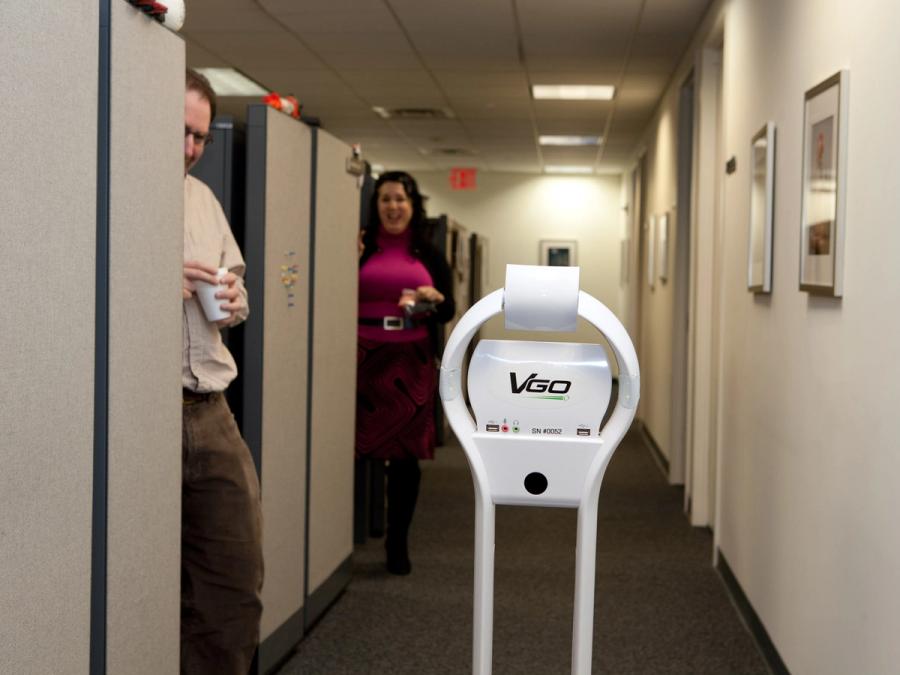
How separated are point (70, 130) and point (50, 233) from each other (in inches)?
6.8

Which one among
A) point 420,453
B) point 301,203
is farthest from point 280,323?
point 420,453

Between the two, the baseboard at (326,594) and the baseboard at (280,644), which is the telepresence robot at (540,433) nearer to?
the baseboard at (280,644)

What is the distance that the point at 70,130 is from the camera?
1653 mm

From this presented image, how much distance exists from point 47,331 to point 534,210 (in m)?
13.9

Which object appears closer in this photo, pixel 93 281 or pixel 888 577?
pixel 93 281

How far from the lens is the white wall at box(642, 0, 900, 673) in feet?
7.70

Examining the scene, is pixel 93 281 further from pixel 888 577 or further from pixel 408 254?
pixel 408 254

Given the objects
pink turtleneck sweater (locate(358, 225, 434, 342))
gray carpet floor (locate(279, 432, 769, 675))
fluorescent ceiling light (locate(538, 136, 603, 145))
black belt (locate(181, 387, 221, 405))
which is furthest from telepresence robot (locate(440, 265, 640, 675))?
fluorescent ceiling light (locate(538, 136, 603, 145))

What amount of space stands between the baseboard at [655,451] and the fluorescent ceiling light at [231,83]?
13.5 ft

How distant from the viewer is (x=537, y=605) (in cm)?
404

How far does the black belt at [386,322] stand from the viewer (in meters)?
4.39

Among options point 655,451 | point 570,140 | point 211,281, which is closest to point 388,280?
point 211,281

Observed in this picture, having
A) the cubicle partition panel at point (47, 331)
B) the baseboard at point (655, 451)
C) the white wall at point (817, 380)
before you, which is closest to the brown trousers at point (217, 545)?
the cubicle partition panel at point (47, 331)

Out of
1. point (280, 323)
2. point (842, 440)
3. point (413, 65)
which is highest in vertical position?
point (413, 65)
